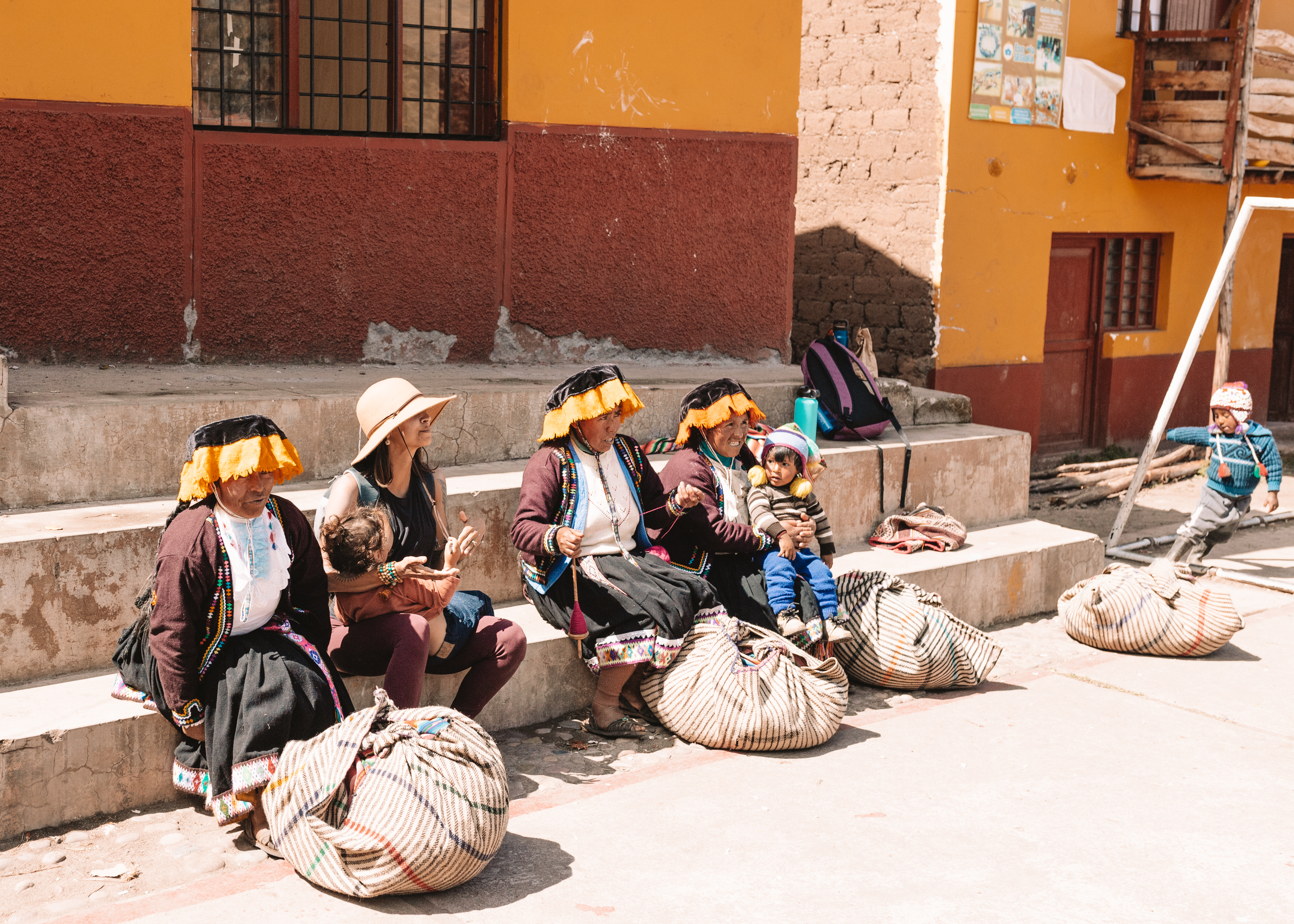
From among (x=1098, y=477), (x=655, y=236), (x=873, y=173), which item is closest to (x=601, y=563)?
(x=655, y=236)

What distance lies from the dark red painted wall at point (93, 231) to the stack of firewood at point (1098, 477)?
21.8 feet

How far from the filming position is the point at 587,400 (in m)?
5.02

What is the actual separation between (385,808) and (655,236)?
503 centimetres

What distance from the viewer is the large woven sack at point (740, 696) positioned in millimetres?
4906

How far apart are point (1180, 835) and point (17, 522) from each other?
4235 millimetres

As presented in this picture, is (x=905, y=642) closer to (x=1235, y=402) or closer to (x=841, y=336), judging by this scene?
(x=841, y=336)

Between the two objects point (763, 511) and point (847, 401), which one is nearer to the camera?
point (763, 511)

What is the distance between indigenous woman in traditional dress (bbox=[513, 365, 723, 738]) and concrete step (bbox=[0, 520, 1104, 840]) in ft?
0.64

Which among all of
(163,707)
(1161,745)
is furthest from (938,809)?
(163,707)

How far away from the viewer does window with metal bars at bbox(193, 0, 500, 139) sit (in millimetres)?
6809

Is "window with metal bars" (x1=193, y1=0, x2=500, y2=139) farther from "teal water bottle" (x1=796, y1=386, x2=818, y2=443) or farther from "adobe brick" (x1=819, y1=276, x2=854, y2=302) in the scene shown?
"adobe brick" (x1=819, y1=276, x2=854, y2=302)

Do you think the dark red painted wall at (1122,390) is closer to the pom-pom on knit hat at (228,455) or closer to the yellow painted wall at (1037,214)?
the yellow painted wall at (1037,214)

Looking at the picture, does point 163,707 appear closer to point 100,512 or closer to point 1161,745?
point 100,512

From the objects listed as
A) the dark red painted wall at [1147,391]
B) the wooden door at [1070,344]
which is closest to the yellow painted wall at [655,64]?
the wooden door at [1070,344]
